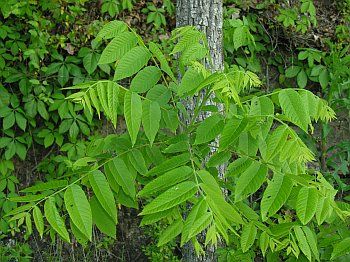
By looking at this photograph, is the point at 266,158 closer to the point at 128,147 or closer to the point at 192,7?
the point at 128,147

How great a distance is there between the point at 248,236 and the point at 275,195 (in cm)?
26

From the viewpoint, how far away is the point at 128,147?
6.90 feet

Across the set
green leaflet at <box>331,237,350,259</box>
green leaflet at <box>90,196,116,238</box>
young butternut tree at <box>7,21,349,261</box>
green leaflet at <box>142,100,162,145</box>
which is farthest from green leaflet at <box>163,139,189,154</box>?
green leaflet at <box>331,237,350,259</box>

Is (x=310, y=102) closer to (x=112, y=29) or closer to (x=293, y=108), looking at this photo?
(x=293, y=108)

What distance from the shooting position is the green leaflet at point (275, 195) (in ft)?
5.71

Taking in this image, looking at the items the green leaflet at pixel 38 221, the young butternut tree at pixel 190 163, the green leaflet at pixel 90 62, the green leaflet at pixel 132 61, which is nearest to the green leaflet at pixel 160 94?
the young butternut tree at pixel 190 163

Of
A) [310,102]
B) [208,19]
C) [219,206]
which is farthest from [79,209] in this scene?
[208,19]

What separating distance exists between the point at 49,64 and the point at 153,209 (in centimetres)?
309

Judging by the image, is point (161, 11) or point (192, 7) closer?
point (192, 7)

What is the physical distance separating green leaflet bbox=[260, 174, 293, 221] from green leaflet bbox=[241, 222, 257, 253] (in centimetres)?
20

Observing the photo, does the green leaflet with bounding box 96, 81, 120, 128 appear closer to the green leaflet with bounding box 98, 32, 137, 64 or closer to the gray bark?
the green leaflet with bounding box 98, 32, 137, 64

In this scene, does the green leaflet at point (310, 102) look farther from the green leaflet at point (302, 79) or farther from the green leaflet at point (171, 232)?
the green leaflet at point (302, 79)

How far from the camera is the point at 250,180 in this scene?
6.09 feet

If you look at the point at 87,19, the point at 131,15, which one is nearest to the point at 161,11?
the point at 131,15
